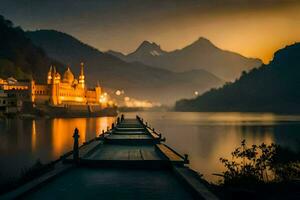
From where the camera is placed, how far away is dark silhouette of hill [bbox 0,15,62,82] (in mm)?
152500

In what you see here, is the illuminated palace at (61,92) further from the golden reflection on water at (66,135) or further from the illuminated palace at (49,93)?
the golden reflection on water at (66,135)

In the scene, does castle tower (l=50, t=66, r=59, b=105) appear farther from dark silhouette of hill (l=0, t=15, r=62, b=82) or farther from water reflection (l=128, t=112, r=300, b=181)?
water reflection (l=128, t=112, r=300, b=181)

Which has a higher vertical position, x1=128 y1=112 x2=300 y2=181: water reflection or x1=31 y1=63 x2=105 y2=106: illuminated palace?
x1=31 y1=63 x2=105 y2=106: illuminated palace

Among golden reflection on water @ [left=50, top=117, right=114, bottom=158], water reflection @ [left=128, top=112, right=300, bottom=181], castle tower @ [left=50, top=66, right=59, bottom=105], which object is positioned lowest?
water reflection @ [left=128, top=112, right=300, bottom=181]

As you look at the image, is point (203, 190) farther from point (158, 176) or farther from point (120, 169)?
point (120, 169)

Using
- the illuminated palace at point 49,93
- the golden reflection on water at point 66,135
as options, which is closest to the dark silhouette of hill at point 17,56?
the illuminated palace at point 49,93

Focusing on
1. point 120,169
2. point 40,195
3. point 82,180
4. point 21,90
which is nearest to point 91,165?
point 120,169

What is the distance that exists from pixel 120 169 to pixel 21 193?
22.1 feet

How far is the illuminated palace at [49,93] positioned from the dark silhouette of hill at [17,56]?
9668mm

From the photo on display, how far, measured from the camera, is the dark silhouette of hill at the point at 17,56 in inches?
6004

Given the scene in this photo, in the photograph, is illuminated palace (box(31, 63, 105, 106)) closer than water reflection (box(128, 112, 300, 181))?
No

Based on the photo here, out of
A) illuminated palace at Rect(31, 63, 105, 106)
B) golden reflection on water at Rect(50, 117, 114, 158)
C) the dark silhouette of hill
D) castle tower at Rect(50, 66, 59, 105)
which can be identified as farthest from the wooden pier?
castle tower at Rect(50, 66, 59, 105)

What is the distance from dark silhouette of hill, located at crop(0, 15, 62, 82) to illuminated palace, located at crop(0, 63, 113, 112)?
31.7 ft

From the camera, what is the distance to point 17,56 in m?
169
